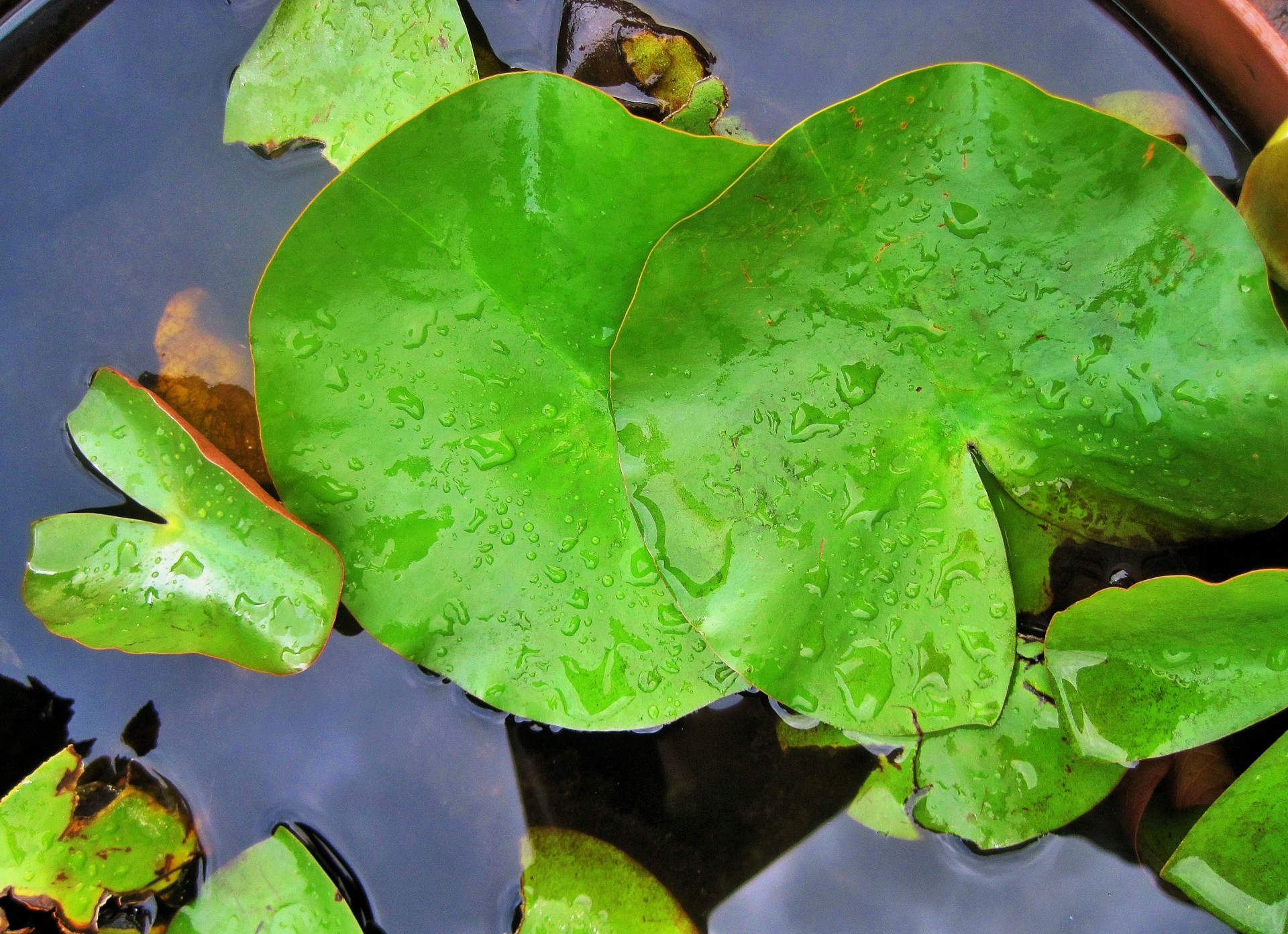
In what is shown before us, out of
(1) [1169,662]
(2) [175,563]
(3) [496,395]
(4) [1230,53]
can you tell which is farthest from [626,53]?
(1) [1169,662]

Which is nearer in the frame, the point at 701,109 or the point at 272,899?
the point at 272,899

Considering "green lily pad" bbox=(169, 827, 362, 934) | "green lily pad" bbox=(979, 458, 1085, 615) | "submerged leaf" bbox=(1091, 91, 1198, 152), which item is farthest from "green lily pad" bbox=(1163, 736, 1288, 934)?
→ "green lily pad" bbox=(169, 827, 362, 934)

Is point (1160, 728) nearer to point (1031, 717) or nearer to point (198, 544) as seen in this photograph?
point (1031, 717)

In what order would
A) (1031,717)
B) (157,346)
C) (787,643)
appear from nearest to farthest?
(787,643) → (1031,717) → (157,346)

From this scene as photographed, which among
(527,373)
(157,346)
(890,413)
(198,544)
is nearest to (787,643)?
→ (890,413)

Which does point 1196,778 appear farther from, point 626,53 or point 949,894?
point 626,53

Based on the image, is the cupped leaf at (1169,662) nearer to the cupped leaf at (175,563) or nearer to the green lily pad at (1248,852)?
the green lily pad at (1248,852)
